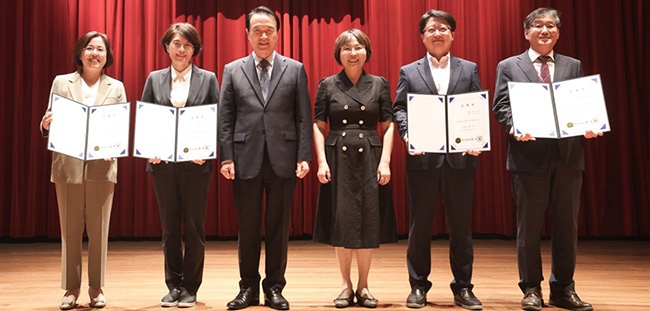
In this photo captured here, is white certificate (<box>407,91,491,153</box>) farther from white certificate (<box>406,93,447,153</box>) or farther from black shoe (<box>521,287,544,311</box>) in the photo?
black shoe (<box>521,287,544,311</box>)

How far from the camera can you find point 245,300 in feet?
9.50

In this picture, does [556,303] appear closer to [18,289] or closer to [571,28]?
[18,289]

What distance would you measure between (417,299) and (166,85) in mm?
1904

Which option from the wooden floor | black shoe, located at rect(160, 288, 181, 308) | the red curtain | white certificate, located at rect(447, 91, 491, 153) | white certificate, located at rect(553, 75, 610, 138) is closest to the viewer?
white certificate, located at rect(553, 75, 610, 138)

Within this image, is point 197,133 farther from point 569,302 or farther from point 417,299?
point 569,302

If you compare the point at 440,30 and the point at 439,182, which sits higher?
the point at 440,30

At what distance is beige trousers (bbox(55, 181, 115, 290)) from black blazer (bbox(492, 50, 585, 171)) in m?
2.32

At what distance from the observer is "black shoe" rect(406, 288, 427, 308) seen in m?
2.89

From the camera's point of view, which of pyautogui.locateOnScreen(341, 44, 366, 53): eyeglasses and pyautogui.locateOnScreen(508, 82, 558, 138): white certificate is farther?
pyautogui.locateOnScreen(341, 44, 366, 53): eyeglasses

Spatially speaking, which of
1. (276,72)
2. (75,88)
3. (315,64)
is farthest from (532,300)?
(315,64)

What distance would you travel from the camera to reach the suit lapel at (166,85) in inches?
119

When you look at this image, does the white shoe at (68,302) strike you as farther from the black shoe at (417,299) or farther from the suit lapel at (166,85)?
the black shoe at (417,299)

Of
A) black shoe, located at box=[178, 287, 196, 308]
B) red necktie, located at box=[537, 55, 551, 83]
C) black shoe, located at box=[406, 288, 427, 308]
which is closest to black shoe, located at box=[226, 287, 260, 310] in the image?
black shoe, located at box=[178, 287, 196, 308]

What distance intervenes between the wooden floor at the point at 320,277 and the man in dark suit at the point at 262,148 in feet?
0.87
